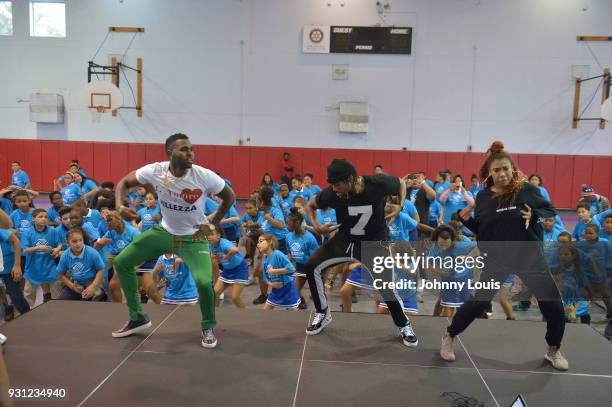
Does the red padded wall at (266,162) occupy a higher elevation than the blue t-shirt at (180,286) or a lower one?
higher

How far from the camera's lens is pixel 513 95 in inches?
639

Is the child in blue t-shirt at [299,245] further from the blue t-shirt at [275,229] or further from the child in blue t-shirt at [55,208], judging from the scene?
the child in blue t-shirt at [55,208]

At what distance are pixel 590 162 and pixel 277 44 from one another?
11515 millimetres

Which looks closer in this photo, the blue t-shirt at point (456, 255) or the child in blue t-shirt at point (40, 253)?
the blue t-shirt at point (456, 255)

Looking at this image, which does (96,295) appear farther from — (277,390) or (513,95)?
(513,95)

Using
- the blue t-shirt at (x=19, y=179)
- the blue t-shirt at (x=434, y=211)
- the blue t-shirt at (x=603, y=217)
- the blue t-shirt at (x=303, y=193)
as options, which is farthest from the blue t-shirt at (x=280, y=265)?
the blue t-shirt at (x=19, y=179)

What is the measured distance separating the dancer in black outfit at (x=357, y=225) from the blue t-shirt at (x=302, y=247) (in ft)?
8.26

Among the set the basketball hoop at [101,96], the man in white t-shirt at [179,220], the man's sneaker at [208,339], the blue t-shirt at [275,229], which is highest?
the basketball hoop at [101,96]

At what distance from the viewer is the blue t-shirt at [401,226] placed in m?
7.34

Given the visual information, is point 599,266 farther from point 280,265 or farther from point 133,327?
point 133,327

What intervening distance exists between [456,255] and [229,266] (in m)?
3.14

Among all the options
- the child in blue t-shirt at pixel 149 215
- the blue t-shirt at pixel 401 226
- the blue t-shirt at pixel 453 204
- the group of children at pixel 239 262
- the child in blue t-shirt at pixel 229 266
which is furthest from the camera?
Result: the blue t-shirt at pixel 453 204

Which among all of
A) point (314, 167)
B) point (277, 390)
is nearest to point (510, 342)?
point (277, 390)

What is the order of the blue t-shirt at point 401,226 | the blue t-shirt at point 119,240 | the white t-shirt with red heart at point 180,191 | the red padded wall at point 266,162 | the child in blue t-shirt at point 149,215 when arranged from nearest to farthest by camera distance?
the white t-shirt with red heart at point 180,191 → the blue t-shirt at point 119,240 → the blue t-shirt at point 401,226 → the child in blue t-shirt at point 149,215 → the red padded wall at point 266,162
